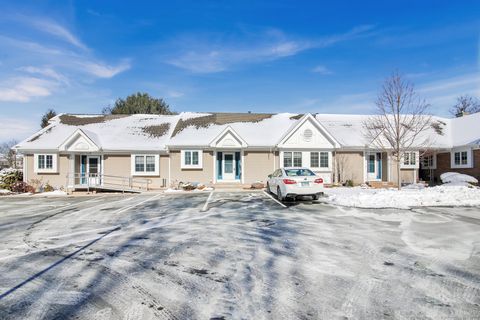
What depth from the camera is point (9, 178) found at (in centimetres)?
2219

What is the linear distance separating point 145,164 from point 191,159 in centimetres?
355

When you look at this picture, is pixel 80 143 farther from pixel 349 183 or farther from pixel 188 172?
pixel 349 183

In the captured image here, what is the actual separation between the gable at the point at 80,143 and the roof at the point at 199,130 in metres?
0.28

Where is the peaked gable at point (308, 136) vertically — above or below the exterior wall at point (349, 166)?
above

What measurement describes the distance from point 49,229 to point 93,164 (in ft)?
51.6

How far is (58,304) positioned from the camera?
13.0 feet

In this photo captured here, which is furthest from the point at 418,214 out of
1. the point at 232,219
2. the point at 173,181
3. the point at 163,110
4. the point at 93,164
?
the point at 163,110

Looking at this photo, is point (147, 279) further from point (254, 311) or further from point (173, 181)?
point (173, 181)

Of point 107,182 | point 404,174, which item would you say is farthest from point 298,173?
point 107,182

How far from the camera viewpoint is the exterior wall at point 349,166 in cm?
2364

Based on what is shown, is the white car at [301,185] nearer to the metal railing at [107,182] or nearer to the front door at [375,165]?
the metal railing at [107,182]

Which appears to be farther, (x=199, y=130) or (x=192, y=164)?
(x=199, y=130)

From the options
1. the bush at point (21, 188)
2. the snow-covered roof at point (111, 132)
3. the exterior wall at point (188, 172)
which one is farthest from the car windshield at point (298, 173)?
the bush at point (21, 188)

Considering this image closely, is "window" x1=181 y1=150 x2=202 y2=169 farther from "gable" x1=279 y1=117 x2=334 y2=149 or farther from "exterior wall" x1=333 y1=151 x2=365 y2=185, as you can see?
"exterior wall" x1=333 y1=151 x2=365 y2=185
